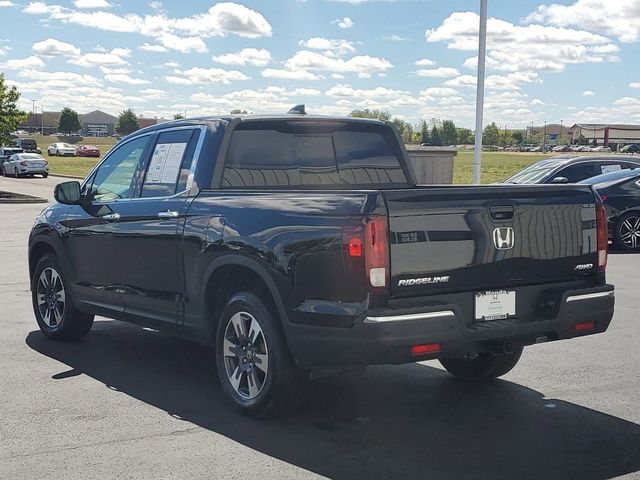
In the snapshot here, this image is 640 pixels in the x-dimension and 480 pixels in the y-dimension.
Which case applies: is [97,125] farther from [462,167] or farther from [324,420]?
[324,420]

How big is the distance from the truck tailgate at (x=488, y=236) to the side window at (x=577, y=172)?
12.1m

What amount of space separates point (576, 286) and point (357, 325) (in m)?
1.57

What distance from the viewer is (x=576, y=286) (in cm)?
525

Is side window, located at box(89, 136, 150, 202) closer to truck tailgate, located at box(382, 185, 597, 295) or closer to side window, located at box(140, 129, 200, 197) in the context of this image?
side window, located at box(140, 129, 200, 197)

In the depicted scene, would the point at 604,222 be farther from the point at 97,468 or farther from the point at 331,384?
the point at 97,468

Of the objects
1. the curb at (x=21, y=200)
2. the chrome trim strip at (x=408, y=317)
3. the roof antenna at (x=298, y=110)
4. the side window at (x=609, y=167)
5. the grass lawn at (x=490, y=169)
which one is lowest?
the grass lawn at (x=490, y=169)

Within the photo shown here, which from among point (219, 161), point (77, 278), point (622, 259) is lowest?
point (622, 259)

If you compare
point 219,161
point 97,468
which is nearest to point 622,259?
point 219,161

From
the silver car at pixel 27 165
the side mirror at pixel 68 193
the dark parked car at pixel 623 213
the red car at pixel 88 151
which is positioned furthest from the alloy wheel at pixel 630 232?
the red car at pixel 88 151

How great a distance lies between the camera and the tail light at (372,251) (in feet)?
14.7

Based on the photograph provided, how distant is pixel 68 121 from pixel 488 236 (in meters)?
152

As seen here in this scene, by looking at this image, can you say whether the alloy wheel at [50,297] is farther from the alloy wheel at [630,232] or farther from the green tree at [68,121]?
the green tree at [68,121]

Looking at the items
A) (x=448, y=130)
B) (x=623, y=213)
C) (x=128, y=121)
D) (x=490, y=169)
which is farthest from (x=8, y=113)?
(x=448, y=130)

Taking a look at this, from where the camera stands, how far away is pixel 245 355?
5.30 m
